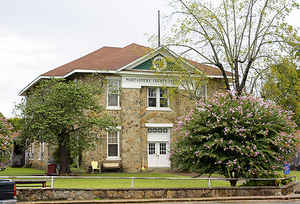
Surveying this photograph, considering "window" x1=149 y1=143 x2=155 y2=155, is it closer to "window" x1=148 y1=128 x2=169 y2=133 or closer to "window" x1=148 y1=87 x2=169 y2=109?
"window" x1=148 y1=128 x2=169 y2=133

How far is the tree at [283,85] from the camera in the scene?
2567 centimetres

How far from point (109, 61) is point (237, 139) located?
17.0 metres

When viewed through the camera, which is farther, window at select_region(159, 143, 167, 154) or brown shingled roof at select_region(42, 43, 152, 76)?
window at select_region(159, 143, 167, 154)

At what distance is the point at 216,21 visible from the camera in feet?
86.8

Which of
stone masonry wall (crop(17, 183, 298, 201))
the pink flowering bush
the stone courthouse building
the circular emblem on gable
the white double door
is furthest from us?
the white double door

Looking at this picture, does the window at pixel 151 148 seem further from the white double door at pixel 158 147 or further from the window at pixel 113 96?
the window at pixel 113 96

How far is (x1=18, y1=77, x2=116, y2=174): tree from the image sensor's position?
79.5ft

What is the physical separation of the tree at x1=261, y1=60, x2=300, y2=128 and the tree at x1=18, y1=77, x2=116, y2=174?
9997 millimetres

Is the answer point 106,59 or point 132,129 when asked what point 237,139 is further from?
point 106,59

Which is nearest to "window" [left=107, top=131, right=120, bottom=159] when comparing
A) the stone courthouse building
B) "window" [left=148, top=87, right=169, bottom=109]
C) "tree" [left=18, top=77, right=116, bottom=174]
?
the stone courthouse building

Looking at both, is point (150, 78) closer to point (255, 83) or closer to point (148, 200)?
point (255, 83)

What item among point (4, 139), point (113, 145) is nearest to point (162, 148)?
point (113, 145)

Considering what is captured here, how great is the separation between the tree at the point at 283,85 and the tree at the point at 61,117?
10.00 m

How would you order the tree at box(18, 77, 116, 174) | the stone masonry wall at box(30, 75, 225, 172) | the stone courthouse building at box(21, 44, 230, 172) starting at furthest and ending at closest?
the stone courthouse building at box(21, 44, 230, 172)
the stone masonry wall at box(30, 75, 225, 172)
the tree at box(18, 77, 116, 174)
